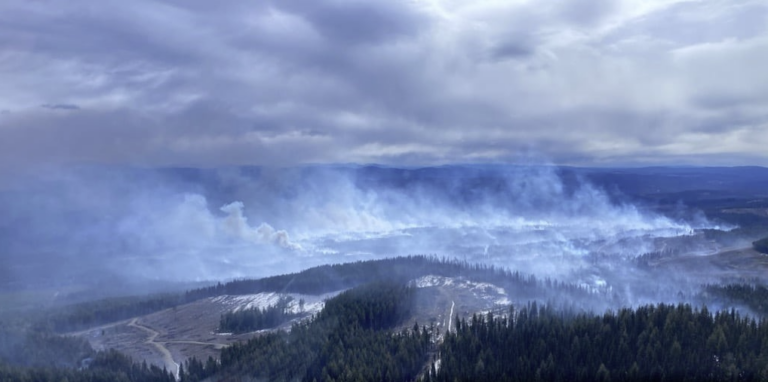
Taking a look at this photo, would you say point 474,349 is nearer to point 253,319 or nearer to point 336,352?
point 336,352

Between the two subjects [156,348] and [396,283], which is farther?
[396,283]

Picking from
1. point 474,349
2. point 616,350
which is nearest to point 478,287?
point 474,349

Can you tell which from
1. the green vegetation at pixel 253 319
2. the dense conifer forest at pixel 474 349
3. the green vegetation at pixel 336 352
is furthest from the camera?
the green vegetation at pixel 253 319

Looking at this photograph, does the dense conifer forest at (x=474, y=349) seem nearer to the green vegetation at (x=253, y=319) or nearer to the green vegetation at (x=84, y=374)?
the green vegetation at (x=84, y=374)

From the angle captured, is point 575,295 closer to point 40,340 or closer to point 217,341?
point 217,341

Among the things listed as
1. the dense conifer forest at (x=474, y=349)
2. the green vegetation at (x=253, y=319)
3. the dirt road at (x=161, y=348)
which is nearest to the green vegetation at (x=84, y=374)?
the dense conifer forest at (x=474, y=349)

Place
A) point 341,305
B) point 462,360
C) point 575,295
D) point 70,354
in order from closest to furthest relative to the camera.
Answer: point 462,360 → point 70,354 → point 341,305 → point 575,295

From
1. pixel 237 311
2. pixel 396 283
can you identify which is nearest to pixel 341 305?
pixel 396 283

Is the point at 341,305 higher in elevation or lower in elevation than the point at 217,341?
higher
